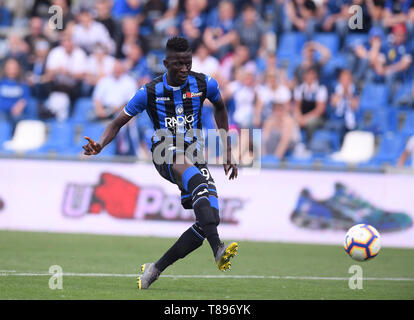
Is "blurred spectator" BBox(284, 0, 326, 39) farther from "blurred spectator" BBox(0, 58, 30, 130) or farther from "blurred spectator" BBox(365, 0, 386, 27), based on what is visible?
"blurred spectator" BBox(0, 58, 30, 130)

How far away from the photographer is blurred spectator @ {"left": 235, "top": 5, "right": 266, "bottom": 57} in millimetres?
18297

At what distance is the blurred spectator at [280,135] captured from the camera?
621 inches

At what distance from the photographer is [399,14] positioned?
61.4ft

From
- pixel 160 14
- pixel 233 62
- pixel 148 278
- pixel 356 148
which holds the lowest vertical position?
pixel 148 278

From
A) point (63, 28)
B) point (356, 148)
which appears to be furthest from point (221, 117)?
point (63, 28)

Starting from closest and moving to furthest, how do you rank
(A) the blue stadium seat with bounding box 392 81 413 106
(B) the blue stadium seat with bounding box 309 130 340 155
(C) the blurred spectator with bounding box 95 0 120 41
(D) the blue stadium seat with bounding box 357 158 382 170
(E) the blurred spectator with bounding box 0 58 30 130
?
(D) the blue stadium seat with bounding box 357 158 382 170 → (B) the blue stadium seat with bounding box 309 130 340 155 → (E) the blurred spectator with bounding box 0 58 30 130 → (A) the blue stadium seat with bounding box 392 81 413 106 → (C) the blurred spectator with bounding box 95 0 120 41

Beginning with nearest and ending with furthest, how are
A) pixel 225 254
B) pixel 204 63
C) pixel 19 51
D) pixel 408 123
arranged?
pixel 225 254 → pixel 408 123 → pixel 204 63 → pixel 19 51

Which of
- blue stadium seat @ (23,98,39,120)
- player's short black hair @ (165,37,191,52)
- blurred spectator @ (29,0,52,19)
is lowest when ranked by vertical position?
player's short black hair @ (165,37,191,52)

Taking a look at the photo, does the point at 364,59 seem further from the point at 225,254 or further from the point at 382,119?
the point at 225,254

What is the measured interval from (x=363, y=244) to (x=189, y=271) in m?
2.27

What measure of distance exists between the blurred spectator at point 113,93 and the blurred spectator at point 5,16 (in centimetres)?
518

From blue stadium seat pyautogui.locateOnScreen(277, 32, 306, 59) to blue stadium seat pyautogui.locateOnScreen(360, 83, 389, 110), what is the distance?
73.0 inches

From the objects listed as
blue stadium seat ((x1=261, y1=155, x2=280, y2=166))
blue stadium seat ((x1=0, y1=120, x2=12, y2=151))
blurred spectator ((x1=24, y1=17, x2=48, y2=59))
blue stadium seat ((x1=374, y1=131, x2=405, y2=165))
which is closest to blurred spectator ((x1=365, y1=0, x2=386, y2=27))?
blue stadium seat ((x1=374, y1=131, x2=405, y2=165))
